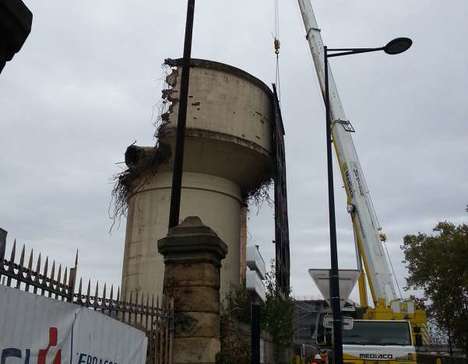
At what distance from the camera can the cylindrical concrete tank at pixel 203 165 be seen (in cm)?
1631

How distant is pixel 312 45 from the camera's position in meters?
20.9

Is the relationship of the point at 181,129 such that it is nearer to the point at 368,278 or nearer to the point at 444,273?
the point at 368,278

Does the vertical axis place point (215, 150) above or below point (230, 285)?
above

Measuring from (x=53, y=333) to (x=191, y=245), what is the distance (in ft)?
11.4

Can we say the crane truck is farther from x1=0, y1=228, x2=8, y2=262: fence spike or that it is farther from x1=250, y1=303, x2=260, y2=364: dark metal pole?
x1=0, y1=228, x2=8, y2=262: fence spike

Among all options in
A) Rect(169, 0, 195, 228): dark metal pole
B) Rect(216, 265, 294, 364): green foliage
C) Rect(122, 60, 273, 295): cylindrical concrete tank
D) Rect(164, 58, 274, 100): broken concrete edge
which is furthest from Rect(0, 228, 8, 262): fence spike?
Rect(164, 58, 274, 100): broken concrete edge

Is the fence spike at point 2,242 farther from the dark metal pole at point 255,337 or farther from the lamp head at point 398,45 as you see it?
the lamp head at point 398,45

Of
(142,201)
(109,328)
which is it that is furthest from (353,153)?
(109,328)

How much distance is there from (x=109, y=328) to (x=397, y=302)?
37.2ft

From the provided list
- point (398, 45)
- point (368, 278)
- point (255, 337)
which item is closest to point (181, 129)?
point (255, 337)

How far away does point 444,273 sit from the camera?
30.4 meters

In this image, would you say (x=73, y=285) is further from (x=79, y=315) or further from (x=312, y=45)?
(x=312, y=45)

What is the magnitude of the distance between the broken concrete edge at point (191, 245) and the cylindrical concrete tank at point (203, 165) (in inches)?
342

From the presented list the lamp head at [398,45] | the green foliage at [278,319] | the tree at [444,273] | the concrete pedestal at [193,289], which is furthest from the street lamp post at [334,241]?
the tree at [444,273]
